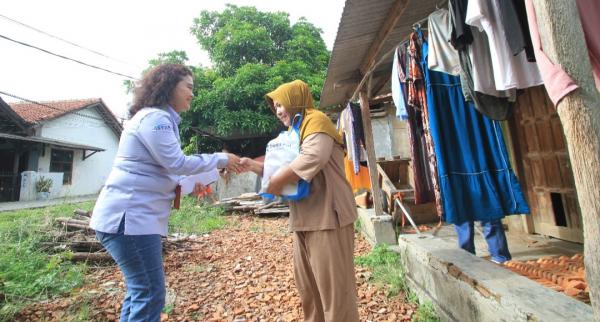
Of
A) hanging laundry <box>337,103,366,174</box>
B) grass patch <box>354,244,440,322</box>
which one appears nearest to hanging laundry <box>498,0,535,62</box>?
grass patch <box>354,244,440,322</box>

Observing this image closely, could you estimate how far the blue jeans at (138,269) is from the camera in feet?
5.75

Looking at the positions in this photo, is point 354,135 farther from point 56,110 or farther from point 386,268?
point 56,110

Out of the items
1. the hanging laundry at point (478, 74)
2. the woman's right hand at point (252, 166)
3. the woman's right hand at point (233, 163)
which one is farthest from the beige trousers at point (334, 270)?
the hanging laundry at point (478, 74)

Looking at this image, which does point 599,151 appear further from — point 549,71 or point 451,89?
point 451,89

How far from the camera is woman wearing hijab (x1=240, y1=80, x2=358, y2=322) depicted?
6.04ft

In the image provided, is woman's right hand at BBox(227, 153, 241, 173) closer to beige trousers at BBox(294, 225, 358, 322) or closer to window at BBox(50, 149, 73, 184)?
beige trousers at BBox(294, 225, 358, 322)

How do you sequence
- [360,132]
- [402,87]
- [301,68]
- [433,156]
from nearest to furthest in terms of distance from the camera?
[433,156] → [402,87] → [360,132] → [301,68]

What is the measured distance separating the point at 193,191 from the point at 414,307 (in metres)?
2.33

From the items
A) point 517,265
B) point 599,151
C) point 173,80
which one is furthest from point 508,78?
point 173,80

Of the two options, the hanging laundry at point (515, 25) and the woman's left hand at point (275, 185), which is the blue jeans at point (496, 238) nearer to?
the hanging laundry at point (515, 25)

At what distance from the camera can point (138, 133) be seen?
183 centimetres

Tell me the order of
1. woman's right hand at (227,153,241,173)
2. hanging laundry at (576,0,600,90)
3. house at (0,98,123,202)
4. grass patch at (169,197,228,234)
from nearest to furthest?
hanging laundry at (576,0,600,90)
woman's right hand at (227,153,241,173)
grass patch at (169,197,228,234)
house at (0,98,123,202)

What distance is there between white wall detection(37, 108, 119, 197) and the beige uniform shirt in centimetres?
1868

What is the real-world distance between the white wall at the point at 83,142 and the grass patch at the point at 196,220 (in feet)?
37.4
